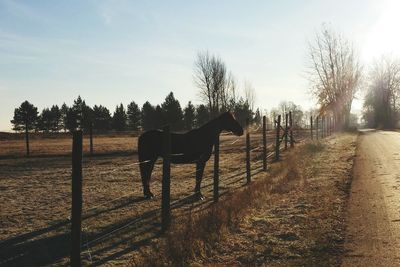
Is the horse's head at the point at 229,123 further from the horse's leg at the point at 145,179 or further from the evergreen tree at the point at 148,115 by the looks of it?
the evergreen tree at the point at 148,115

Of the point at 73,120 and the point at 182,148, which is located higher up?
the point at 73,120

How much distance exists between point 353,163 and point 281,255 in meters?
13.0

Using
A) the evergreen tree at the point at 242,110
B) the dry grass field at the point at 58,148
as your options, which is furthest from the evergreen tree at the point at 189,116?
the dry grass field at the point at 58,148

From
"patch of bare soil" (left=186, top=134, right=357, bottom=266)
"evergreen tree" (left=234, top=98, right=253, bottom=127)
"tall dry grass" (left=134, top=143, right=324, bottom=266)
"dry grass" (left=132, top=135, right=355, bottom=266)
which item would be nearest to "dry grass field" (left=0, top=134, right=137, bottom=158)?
"tall dry grass" (left=134, top=143, right=324, bottom=266)

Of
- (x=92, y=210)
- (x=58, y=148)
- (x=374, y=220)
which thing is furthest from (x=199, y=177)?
(x=58, y=148)

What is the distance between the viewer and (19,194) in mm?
12578

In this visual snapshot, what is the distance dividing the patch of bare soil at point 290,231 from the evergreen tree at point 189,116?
8675 cm

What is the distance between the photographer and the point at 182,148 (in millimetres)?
12000

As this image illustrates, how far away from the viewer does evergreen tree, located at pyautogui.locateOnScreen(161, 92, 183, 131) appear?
90.7 m

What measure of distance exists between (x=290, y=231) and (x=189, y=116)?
9534 cm

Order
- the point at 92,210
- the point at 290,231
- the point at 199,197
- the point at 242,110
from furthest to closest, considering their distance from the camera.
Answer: the point at 242,110 → the point at 199,197 → the point at 92,210 → the point at 290,231

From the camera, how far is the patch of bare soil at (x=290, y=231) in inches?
243

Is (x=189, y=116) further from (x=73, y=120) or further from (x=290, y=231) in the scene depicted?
(x=290, y=231)

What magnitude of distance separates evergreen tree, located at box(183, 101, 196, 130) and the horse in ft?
280
